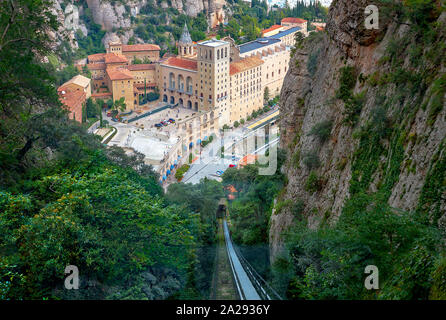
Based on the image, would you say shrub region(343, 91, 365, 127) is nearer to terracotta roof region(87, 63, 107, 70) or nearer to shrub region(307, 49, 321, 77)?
shrub region(307, 49, 321, 77)

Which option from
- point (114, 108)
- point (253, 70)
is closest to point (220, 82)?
point (253, 70)

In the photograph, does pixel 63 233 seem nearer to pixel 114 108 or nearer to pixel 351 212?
pixel 351 212

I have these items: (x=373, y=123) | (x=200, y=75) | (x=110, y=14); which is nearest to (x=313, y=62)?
(x=373, y=123)

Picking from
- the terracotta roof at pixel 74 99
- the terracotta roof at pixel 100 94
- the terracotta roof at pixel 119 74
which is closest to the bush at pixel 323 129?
the terracotta roof at pixel 74 99

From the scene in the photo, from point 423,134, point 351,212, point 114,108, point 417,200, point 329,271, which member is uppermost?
point 423,134

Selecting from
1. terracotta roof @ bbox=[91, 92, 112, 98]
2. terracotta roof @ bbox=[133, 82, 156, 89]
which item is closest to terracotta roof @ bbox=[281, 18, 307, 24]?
terracotta roof @ bbox=[133, 82, 156, 89]
